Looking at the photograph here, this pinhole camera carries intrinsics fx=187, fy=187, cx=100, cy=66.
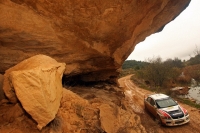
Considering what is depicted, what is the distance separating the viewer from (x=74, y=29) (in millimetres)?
6703

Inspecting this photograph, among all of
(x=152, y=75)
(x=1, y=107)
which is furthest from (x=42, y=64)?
(x=152, y=75)

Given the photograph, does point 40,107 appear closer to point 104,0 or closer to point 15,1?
point 15,1

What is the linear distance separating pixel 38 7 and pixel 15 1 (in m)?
0.66

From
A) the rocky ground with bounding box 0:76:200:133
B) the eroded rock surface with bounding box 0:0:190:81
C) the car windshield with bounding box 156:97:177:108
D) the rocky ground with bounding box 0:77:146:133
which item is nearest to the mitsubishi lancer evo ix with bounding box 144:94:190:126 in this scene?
the car windshield with bounding box 156:97:177:108

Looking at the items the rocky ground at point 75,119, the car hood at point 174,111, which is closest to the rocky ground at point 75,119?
the rocky ground at point 75,119

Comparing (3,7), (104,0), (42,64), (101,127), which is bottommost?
(101,127)

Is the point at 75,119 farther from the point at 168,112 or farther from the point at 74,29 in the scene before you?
the point at 168,112

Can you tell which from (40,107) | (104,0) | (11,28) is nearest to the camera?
(40,107)

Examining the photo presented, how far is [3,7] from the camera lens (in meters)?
5.43

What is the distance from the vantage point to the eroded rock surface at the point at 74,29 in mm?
5684

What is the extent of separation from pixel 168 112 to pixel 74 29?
711cm

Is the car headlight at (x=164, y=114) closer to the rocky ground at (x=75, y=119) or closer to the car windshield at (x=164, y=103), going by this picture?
the car windshield at (x=164, y=103)

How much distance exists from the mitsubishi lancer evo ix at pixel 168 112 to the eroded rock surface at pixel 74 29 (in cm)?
425

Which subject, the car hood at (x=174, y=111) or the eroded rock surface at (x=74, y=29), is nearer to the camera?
the eroded rock surface at (x=74, y=29)
